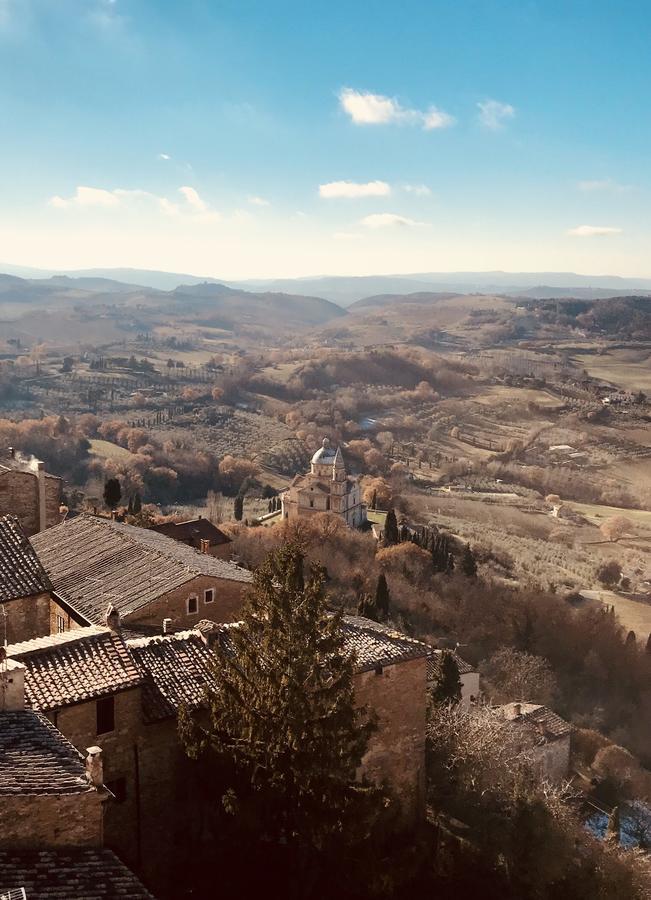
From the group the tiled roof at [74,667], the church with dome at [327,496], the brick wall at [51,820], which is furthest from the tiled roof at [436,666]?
the church with dome at [327,496]

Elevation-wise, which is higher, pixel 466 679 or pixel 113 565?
pixel 113 565

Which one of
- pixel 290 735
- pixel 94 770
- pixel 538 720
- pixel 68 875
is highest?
pixel 94 770

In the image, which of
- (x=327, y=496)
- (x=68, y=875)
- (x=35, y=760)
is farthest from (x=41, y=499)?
(x=327, y=496)

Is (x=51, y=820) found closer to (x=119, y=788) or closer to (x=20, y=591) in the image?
(x=119, y=788)

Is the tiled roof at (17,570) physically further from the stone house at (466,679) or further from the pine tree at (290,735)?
the stone house at (466,679)

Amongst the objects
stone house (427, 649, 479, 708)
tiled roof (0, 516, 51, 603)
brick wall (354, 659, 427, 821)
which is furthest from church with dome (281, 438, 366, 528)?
tiled roof (0, 516, 51, 603)

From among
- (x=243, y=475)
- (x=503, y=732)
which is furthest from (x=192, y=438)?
(x=503, y=732)
